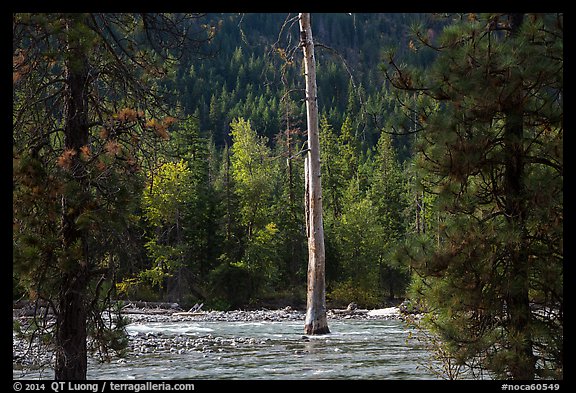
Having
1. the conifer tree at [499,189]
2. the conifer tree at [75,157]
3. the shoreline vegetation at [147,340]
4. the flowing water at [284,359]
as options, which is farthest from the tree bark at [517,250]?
the conifer tree at [75,157]

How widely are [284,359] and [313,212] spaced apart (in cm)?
556

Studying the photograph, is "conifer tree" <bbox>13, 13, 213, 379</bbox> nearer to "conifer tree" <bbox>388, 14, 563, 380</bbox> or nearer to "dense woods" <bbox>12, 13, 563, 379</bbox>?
"dense woods" <bbox>12, 13, 563, 379</bbox>

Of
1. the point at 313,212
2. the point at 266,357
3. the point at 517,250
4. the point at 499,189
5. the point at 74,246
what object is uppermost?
the point at 313,212

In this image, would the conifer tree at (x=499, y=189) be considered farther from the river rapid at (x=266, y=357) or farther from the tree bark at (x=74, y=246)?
the tree bark at (x=74, y=246)

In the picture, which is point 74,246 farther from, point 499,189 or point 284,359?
point 284,359

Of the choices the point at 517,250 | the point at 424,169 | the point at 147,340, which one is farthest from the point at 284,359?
the point at 517,250

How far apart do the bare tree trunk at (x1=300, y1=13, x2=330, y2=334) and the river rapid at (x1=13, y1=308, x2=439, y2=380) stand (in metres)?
0.52

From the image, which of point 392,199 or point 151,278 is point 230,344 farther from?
point 392,199

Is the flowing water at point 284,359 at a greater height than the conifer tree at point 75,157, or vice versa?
the conifer tree at point 75,157

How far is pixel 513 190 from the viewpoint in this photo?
646 cm

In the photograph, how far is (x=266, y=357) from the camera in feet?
41.8

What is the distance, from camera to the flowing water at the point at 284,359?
33.9 feet

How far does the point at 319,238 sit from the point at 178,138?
2676cm

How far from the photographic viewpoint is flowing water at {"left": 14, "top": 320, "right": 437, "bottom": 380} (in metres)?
10.3
